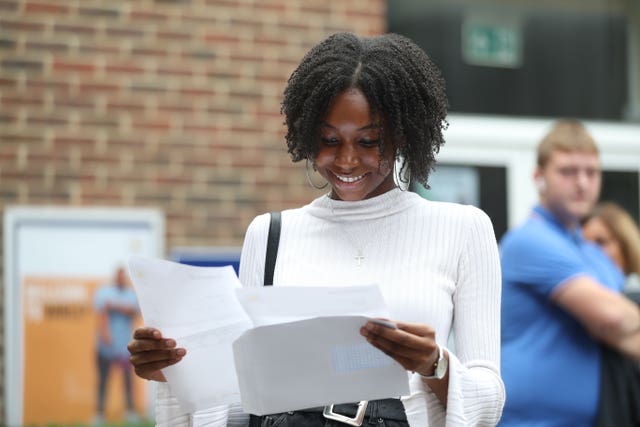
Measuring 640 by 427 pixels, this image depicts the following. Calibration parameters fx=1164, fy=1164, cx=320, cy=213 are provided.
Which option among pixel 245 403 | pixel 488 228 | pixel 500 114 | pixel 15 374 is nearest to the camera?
pixel 245 403

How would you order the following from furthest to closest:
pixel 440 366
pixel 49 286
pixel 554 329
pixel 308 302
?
pixel 49 286 < pixel 554 329 < pixel 440 366 < pixel 308 302

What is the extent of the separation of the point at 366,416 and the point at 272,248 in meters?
0.51

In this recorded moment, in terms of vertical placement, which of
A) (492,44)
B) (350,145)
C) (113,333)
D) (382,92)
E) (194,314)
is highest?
(492,44)

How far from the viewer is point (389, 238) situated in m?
2.81

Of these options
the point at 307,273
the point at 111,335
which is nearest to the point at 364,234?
the point at 307,273

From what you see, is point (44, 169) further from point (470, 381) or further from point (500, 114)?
point (470, 381)

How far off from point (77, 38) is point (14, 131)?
0.62m

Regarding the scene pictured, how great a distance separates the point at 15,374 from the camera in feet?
20.3

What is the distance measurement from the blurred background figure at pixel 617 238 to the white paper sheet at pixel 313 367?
377 centimetres

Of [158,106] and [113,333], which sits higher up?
[158,106]

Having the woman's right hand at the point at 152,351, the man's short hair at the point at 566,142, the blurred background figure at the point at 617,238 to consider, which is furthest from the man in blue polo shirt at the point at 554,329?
the woman's right hand at the point at 152,351

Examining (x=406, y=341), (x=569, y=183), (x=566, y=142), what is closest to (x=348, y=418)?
(x=406, y=341)

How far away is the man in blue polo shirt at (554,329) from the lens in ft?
14.8

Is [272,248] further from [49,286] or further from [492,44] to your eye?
[492,44]
